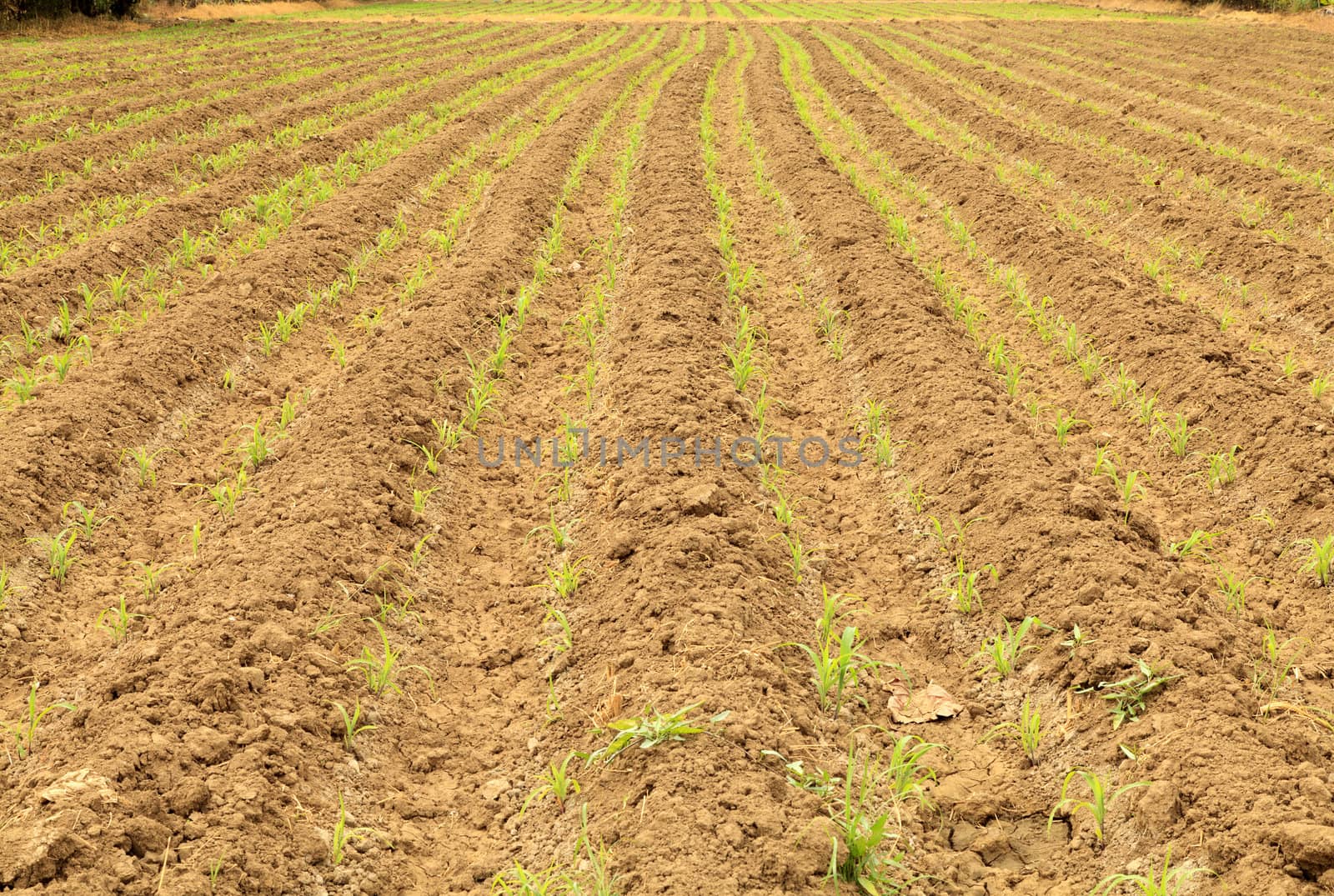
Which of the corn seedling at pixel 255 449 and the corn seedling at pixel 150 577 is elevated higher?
the corn seedling at pixel 255 449

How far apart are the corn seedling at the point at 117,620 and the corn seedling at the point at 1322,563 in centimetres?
512

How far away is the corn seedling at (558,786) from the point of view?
3.09 m

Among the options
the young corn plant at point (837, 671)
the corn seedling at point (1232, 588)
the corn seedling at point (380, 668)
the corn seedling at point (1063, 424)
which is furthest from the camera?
the corn seedling at point (1063, 424)

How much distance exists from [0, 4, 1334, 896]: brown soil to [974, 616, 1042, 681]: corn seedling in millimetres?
62

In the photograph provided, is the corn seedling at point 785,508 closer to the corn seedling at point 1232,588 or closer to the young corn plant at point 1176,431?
the corn seedling at point 1232,588

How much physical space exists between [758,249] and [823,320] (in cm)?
191

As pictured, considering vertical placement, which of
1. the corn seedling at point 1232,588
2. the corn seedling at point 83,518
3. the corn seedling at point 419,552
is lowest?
the corn seedling at point 1232,588

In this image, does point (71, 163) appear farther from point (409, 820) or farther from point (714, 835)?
point (714, 835)

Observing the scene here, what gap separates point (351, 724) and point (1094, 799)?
99.9 inches

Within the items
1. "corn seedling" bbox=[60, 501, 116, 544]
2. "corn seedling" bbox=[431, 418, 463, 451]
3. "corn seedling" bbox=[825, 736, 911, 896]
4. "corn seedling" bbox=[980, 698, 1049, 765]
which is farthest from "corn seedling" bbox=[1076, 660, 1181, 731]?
"corn seedling" bbox=[60, 501, 116, 544]

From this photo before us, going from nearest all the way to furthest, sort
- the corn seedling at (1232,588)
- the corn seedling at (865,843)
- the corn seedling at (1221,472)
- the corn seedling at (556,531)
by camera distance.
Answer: the corn seedling at (865,843) → the corn seedling at (1232,588) → the corn seedling at (556,531) → the corn seedling at (1221,472)

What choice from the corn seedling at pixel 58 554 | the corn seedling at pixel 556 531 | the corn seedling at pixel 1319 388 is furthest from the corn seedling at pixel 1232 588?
the corn seedling at pixel 58 554

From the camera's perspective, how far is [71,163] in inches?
418

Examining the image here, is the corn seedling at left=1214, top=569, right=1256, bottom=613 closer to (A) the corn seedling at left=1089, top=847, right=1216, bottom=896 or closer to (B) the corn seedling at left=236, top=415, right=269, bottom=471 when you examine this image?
(A) the corn seedling at left=1089, top=847, right=1216, bottom=896
